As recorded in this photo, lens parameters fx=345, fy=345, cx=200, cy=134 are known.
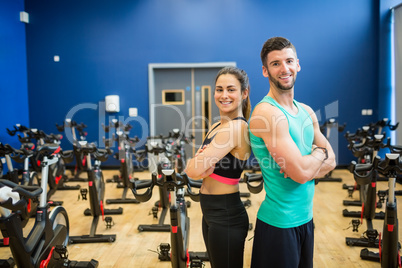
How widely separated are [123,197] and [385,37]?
221 inches

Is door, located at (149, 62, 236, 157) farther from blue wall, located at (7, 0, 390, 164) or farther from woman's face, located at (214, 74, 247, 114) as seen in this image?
woman's face, located at (214, 74, 247, 114)

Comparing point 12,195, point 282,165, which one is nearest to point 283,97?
point 282,165

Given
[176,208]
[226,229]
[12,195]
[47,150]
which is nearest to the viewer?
[226,229]

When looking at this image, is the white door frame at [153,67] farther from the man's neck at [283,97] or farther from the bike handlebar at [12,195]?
the man's neck at [283,97]

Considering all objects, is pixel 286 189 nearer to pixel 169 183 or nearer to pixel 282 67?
pixel 282 67

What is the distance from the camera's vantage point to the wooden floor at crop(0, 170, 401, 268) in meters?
3.01

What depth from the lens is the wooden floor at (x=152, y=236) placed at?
3.01 metres

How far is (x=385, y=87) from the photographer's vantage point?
259 inches

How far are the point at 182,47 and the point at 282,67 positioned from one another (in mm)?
5994

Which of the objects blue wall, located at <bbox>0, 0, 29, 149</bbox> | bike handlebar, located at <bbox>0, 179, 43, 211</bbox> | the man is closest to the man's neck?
the man

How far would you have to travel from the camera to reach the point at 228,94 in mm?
1580

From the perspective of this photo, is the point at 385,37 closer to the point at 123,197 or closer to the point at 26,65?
the point at 123,197

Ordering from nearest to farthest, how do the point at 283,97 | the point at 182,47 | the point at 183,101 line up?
the point at 283,97 < the point at 182,47 < the point at 183,101

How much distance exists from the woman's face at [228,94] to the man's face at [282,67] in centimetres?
32
